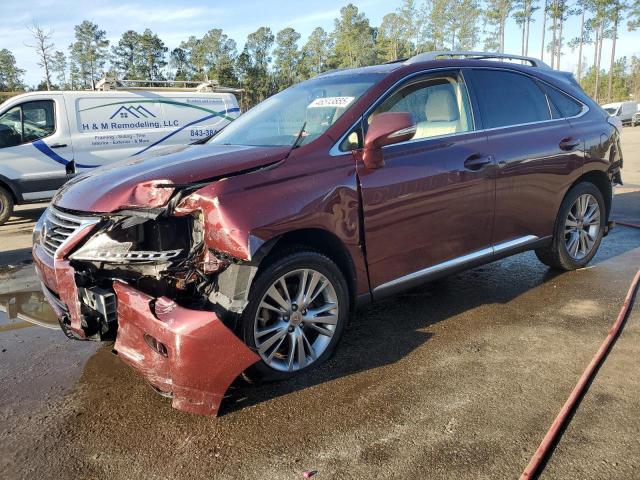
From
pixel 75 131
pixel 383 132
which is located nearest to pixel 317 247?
pixel 383 132

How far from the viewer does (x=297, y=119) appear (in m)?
3.63

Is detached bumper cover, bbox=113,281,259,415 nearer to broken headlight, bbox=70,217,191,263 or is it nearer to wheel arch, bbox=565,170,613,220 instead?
broken headlight, bbox=70,217,191,263

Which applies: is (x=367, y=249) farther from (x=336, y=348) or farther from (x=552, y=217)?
(x=552, y=217)

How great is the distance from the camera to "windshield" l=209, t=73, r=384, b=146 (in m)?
3.38

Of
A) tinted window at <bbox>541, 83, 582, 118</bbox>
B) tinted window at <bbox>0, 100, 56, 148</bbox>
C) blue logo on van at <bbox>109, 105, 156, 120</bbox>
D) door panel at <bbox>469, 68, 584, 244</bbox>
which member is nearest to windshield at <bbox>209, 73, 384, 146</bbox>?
door panel at <bbox>469, 68, 584, 244</bbox>

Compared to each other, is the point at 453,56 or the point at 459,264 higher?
the point at 453,56

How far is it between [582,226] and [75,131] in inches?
334

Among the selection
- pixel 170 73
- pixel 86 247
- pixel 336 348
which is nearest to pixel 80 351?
pixel 86 247

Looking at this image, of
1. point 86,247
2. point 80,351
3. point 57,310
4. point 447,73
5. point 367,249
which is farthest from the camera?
Result: point 447,73

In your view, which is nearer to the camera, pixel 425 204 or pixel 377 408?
pixel 377 408

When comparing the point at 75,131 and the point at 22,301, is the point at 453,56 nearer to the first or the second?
the point at 22,301

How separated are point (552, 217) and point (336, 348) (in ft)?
8.03

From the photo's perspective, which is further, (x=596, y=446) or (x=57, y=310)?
(x=57, y=310)

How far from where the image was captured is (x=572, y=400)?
2.76 m
